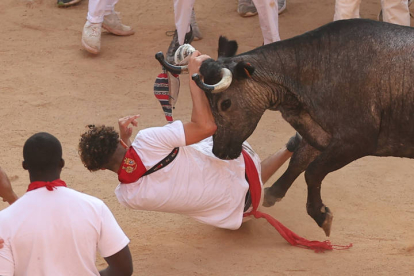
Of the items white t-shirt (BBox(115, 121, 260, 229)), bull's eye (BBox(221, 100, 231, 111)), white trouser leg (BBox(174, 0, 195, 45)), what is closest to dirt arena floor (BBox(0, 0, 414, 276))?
white t-shirt (BBox(115, 121, 260, 229))

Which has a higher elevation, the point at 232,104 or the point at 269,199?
the point at 232,104

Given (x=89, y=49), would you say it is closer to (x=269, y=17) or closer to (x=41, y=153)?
(x=269, y=17)

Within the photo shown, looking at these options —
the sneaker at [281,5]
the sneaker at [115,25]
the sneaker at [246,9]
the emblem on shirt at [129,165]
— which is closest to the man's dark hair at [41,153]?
the emblem on shirt at [129,165]

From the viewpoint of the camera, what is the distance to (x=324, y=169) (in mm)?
5629

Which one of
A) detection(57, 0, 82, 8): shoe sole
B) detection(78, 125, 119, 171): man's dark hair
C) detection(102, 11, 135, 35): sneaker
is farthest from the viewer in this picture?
detection(57, 0, 82, 8): shoe sole

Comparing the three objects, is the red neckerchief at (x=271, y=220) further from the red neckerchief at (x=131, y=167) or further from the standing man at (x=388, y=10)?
the standing man at (x=388, y=10)

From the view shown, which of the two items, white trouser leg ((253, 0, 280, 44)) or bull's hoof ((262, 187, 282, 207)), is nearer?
bull's hoof ((262, 187, 282, 207))

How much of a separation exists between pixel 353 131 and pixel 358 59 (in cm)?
57

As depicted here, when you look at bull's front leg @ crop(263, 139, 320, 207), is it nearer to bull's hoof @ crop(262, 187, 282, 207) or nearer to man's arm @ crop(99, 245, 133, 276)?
bull's hoof @ crop(262, 187, 282, 207)

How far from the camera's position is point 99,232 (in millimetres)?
3697

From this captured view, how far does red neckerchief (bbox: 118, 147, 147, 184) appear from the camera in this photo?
512cm

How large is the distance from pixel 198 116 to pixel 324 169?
1114 millimetres

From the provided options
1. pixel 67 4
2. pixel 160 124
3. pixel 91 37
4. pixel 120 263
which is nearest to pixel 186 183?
pixel 120 263

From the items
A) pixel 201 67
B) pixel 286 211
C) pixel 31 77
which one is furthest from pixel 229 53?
pixel 31 77
